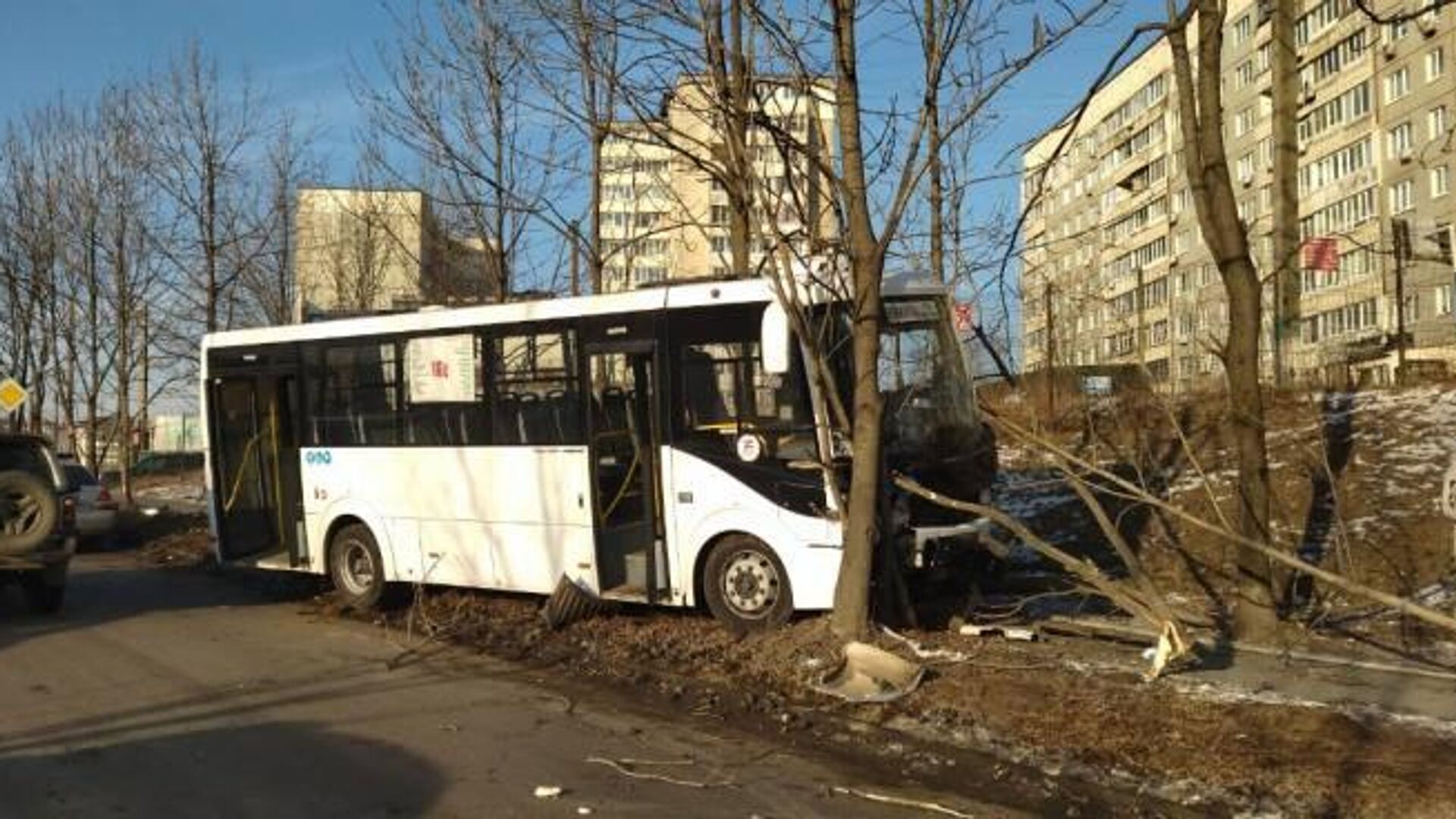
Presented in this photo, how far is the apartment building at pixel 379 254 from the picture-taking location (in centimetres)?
2092

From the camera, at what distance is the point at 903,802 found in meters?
6.37

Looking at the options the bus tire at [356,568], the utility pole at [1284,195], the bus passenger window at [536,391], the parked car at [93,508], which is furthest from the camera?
the parked car at [93,508]

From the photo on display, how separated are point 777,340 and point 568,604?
3154 millimetres

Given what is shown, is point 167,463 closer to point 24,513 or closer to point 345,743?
point 24,513

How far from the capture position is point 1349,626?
10.8 metres

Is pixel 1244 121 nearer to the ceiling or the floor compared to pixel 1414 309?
nearer to the ceiling

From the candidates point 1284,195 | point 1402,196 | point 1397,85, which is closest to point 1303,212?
point 1402,196

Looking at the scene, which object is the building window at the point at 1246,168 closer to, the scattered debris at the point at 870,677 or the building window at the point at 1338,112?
the building window at the point at 1338,112

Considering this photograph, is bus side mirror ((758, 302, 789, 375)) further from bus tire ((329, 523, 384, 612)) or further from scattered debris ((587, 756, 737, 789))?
bus tire ((329, 523, 384, 612))

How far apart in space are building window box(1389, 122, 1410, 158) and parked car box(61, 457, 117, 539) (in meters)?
55.6

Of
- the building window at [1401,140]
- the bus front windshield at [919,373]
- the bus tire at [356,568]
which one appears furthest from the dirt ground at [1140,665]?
the building window at [1401,140]

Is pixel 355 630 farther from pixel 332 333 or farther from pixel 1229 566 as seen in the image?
pixel 1229 566

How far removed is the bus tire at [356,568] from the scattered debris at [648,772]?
21.3 ft

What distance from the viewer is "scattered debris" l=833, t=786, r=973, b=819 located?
20.3 ft
